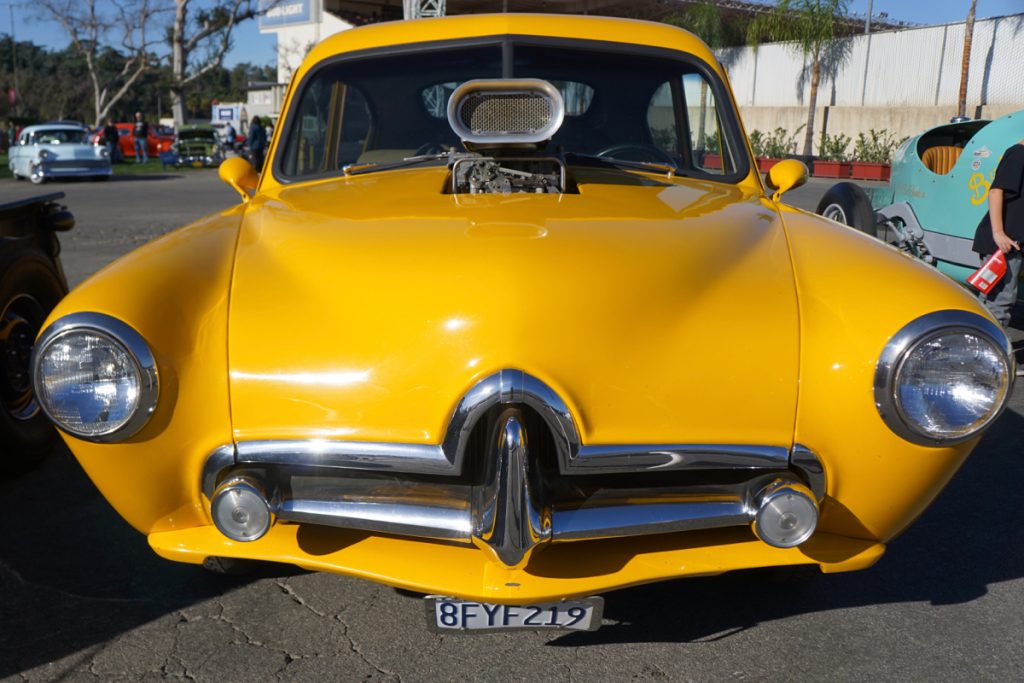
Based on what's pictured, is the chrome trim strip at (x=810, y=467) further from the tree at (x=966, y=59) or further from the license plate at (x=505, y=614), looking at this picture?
the tree at (x=966, y=59)

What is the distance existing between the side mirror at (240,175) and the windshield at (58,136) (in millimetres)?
21154

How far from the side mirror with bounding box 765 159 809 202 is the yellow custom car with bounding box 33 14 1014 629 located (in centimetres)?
112

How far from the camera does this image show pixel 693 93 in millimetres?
3717

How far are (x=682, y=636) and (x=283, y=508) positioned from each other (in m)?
1.17

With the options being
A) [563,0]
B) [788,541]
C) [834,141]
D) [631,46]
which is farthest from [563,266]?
[834,141]

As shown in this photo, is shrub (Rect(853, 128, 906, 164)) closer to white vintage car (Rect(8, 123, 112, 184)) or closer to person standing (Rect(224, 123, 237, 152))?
person standing (Rect(224, 123, 237, 152))

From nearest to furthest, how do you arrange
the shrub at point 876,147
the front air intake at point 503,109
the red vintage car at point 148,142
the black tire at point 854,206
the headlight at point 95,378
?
1. the headlight at point 95,378
2. the front air intake at point 503,109
3. the black tire at point 854,206
4. the shrub at point 876,147
5. the red vintage car at point 148,142

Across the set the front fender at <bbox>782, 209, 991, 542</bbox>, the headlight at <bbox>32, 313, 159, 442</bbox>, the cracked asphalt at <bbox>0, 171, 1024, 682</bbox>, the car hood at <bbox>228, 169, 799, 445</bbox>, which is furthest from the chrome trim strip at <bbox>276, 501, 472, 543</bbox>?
the front fender at <bbox>782, 209, 991, 542</bbox>

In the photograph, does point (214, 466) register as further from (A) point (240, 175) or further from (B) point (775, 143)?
(B) point (775, 143)

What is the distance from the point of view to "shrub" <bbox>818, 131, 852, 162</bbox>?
91.3ft

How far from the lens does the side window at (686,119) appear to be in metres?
3.66

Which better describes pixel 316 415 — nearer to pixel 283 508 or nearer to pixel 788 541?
pixel 283 508

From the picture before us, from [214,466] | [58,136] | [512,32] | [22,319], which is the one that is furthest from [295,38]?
[214,466]

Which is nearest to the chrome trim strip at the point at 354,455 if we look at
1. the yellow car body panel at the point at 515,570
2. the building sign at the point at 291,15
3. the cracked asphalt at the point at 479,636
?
the yellow car body panel at the point at 515,570
